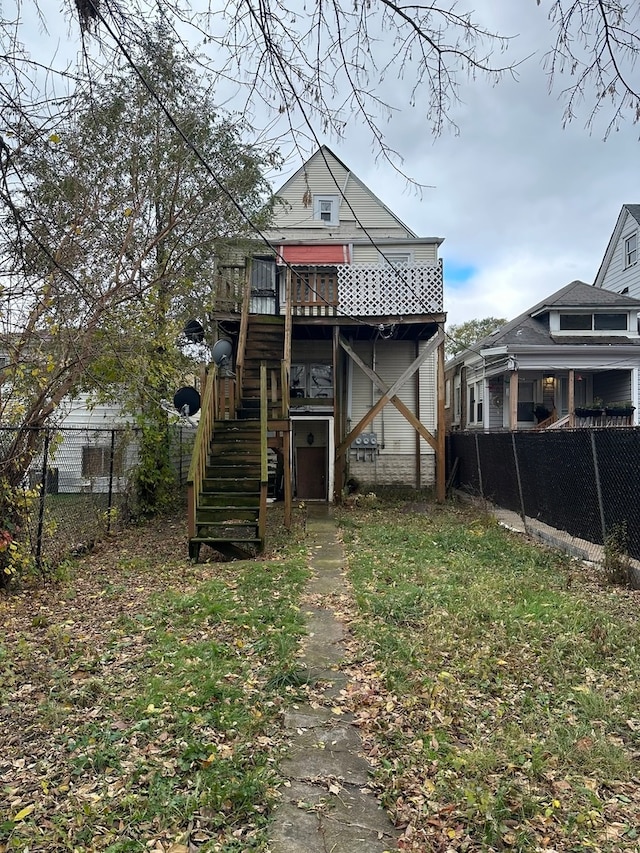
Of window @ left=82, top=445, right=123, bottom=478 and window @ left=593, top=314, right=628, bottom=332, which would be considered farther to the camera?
window @ left=593, top=314, right=628, bottom=332

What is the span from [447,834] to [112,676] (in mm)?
2515

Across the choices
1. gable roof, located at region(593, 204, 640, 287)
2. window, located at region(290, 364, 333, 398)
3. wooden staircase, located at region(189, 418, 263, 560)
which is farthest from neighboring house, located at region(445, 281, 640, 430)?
A: wooden staircase, located at region(189, 418, 263, 560)

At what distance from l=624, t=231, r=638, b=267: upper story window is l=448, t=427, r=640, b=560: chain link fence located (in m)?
12.4

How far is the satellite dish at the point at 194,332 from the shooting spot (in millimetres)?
12264

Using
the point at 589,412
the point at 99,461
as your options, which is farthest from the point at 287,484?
the point at 589,412

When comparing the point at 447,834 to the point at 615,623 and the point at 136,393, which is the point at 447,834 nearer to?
the point at 615,623

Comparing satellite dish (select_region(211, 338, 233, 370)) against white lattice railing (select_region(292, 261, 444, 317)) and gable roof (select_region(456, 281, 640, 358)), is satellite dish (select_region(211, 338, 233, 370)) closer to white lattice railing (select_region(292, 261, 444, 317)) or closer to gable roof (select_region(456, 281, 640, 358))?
white lattice railing (select_region(292, 261, 444, 317))

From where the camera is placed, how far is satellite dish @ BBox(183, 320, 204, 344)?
1226 centimetres

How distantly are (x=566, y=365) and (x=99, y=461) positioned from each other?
13159 millimetres

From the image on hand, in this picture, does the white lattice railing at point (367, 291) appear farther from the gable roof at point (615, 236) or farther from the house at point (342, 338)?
the gable roof at point (615, 236)

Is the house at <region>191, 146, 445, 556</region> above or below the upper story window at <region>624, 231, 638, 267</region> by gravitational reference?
below

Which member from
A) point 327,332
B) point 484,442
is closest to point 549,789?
point 484,442

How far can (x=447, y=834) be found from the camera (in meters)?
2.33

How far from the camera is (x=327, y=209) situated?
1612 centimetres
